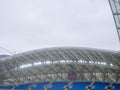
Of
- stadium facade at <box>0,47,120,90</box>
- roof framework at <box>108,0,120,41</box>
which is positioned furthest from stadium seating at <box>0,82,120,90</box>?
Result: roof framework at <box>108,0,120,41</box>

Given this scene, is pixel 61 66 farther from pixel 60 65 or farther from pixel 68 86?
pixel 68 86

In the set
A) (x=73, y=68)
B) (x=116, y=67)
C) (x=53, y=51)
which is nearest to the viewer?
(x=116, y=67)

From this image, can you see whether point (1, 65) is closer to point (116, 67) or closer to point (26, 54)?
point (26, 54)

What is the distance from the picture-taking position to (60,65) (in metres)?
57.1

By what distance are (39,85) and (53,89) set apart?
332 centimetres

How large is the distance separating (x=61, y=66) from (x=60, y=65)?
68 cm

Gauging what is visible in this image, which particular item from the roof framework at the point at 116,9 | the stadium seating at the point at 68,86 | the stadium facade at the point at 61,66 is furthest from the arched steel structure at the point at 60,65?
the roof framework at the point at 116,9

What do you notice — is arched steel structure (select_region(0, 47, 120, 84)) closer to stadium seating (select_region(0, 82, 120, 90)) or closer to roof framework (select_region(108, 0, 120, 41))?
stadium seating (select_region(0, 82, 120, 90))

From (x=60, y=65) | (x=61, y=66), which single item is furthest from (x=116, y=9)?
(x=61, y=66)

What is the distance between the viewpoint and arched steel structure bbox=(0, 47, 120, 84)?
50219 millimetres

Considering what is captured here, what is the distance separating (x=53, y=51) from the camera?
5359 cm

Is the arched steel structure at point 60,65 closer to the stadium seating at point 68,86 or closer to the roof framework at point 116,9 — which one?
the stadium seating at point 68,86

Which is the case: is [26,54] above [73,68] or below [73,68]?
above

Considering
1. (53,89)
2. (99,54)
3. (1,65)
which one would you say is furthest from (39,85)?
(99,54)
